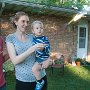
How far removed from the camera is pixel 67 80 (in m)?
11.7

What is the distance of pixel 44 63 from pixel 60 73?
9278mm

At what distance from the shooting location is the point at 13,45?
146 inches

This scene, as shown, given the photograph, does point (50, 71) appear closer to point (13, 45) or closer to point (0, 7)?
point (0, 7)

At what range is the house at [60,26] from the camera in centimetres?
1509

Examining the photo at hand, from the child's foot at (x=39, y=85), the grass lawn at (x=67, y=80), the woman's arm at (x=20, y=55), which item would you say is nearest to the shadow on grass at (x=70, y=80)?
the grass lawn at (x=67, y=80)

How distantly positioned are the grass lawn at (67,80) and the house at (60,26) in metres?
2.86

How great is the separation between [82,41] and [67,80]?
6678mm

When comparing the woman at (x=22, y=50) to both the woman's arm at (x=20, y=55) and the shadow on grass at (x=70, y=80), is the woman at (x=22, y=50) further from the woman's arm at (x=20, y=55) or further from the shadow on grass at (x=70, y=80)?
the shadow on grass at (x=70, y=80)

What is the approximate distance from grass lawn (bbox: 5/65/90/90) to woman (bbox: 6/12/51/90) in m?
6.24

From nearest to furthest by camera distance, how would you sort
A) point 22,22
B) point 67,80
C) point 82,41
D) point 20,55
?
point 20,55, point 22,22, point 67,80, point 82,41

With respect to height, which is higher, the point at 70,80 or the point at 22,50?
the point at 22,50

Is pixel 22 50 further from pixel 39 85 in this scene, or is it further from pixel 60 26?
pixel 60 26

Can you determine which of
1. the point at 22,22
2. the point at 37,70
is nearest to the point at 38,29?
the point at 22,22

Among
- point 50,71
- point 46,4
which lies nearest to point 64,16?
point 46,4
